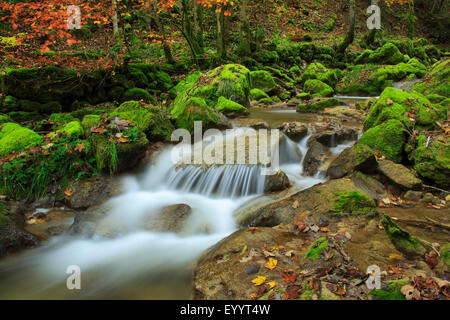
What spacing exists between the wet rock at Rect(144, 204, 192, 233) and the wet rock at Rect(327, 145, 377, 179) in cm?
290

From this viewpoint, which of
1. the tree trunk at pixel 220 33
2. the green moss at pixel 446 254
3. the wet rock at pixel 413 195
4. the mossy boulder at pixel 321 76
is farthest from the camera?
the mossy boulder at pixel 321 76

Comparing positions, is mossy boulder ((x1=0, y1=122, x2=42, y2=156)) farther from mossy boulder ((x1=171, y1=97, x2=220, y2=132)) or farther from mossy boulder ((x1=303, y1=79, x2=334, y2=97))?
mossy boulder ((x1=303, y1=79, x2=334, y2=97))

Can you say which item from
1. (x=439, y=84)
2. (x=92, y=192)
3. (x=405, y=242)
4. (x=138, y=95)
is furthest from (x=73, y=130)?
(x=439, y=84)

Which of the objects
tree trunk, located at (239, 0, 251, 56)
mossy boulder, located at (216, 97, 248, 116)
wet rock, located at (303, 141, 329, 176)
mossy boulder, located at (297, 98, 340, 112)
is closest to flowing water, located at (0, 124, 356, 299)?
wet rock, located at (303, 141, 329, 176)

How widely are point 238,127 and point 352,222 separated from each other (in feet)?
15.5

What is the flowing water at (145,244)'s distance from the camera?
3119 millimetres

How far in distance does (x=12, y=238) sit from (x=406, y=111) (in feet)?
25.4

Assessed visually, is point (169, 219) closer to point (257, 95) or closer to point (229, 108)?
point (229, 108)

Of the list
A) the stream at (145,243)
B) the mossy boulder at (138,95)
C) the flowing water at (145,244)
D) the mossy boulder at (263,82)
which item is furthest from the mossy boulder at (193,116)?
the mossy boulder at (263,82)

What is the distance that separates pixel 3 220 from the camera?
373cm

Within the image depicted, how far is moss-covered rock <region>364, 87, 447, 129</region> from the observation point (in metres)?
5.41

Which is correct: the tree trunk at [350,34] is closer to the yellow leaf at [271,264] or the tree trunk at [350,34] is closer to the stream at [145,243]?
the stream at [145,243]

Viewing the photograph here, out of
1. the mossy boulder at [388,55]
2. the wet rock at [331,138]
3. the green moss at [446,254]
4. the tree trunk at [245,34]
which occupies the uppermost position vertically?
the tree trunk at [245,34]

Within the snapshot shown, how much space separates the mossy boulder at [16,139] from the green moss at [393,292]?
234 inches
